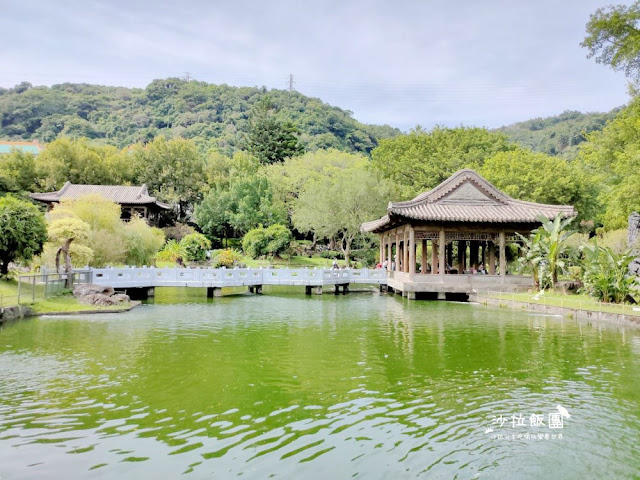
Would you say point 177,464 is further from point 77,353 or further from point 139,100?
point 139,100

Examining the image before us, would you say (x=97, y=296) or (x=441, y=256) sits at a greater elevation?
(x=441, y=256)

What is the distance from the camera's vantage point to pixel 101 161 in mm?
50000

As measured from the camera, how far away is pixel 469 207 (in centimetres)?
2480

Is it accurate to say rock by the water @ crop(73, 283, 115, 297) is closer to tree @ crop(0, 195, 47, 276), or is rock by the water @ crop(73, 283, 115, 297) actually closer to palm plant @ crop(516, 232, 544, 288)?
tree @ crop(0, 195, 47, 276)

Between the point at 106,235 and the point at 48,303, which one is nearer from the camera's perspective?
the point at 48,303

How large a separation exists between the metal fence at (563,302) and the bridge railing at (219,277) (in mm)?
7017

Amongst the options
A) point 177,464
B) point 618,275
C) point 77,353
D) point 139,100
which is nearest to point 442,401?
point 177,464

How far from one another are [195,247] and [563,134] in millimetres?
65152

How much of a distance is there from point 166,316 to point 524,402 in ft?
40.5

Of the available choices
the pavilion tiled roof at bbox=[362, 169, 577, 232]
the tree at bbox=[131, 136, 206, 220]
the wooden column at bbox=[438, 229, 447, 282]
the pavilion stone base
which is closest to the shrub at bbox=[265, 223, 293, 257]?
the tree at bbox=[131, 136, 206, 220]

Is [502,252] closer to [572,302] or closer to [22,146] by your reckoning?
[572,302]

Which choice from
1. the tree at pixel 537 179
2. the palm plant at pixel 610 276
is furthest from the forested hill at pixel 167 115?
the palm plant at pixel 610 276

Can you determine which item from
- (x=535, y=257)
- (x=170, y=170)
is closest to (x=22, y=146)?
(x=170, y=170)

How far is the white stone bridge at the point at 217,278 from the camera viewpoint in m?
21.9
